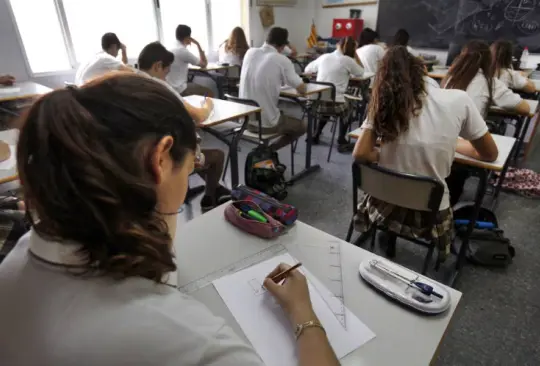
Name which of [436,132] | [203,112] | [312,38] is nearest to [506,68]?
[436,132]

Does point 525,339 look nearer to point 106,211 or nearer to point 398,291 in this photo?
point 398,291

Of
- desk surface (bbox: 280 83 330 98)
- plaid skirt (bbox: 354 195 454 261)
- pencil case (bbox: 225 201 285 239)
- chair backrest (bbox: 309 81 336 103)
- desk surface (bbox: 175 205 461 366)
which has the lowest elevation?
plaid skirt (bbox: 354 195 454 261)

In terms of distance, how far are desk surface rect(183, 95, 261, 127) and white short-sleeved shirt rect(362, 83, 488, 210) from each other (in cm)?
114

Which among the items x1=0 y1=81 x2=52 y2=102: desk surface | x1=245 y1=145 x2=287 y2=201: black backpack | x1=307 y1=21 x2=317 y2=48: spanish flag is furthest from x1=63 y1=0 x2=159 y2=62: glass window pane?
x1=245 y1=145 x2=287 y2=201: black backpack

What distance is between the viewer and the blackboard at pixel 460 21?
5.30 meters

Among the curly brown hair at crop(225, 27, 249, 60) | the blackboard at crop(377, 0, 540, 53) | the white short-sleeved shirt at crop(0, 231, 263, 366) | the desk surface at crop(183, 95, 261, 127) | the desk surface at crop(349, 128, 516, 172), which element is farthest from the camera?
the curly brown hair at crop(225, 27, 249, 60)

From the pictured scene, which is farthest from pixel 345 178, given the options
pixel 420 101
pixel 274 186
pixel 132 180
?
pixel 132 180

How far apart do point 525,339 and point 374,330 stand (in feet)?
4.39

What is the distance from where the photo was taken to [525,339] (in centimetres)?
161

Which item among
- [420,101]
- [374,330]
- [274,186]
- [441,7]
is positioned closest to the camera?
[374,330]

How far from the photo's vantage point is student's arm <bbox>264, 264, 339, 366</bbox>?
25.5 inches

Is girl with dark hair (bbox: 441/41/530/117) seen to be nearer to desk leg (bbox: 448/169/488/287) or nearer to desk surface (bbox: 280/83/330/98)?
desk leg (bbox: 448/169/488/287)

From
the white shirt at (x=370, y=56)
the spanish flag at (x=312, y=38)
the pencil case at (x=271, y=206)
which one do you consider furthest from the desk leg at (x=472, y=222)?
the spanish flag at (x=312, y=38)

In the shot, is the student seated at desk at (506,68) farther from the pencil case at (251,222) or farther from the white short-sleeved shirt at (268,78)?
the pencil case at (251,222)
